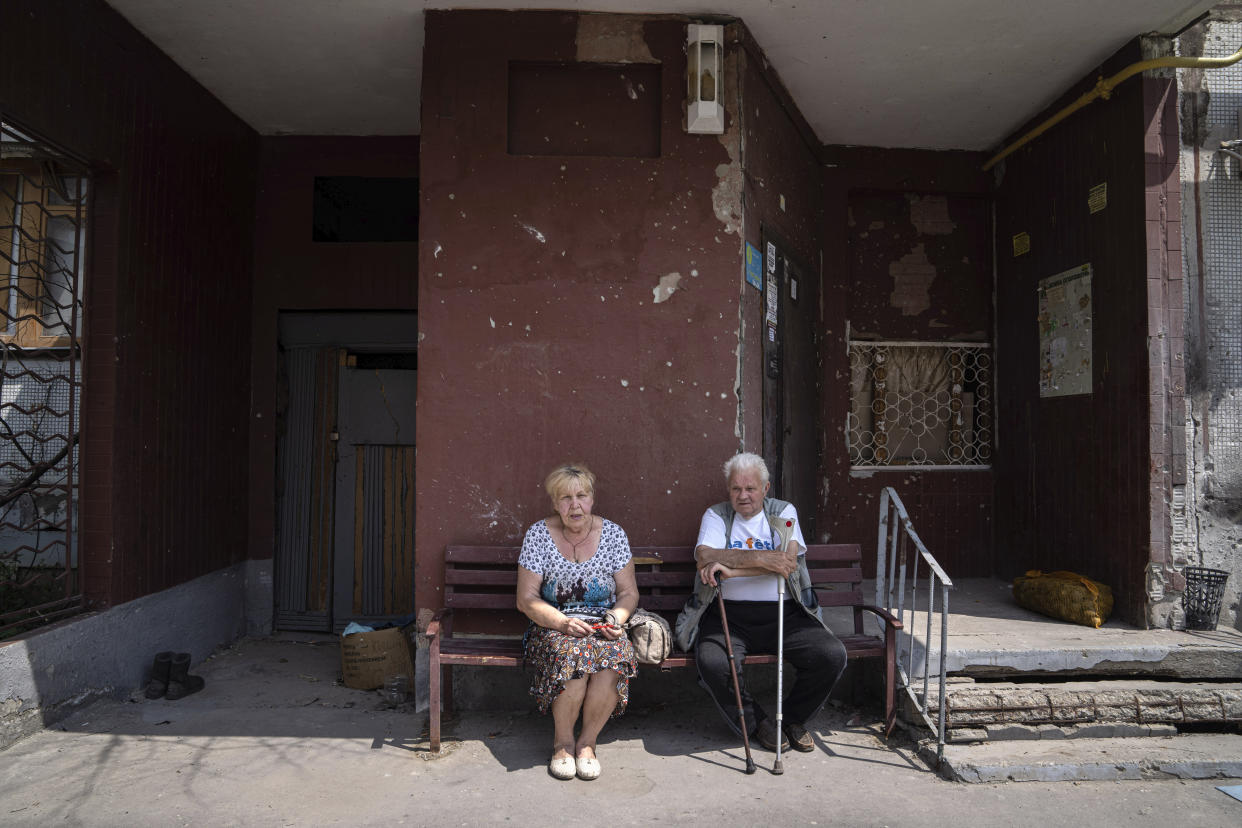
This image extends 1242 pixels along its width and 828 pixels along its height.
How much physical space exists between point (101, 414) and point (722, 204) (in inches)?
146

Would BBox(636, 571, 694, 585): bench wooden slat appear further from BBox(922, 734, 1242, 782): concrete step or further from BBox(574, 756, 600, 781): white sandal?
BBox(922, 734, 1242, 782): concrete step

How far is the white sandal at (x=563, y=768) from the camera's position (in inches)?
139

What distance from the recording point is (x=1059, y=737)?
3.90m

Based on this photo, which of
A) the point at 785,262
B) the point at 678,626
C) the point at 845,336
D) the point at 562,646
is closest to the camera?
the point at 562,646

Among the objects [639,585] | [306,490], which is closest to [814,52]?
[639,585]

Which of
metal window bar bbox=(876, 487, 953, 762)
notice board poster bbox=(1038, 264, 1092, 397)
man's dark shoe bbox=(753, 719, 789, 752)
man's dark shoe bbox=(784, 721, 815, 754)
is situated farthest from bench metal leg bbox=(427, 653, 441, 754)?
notice board poster bbox=(1038, 264, 1092, 397)

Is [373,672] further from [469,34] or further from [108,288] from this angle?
[469,34]

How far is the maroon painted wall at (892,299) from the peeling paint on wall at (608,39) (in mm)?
2353

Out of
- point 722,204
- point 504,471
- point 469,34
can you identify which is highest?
point 469,34

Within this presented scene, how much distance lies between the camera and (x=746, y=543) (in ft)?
13.4

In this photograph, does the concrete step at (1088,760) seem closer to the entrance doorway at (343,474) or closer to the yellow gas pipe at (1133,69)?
the yellow gas pipe at (1133,69)

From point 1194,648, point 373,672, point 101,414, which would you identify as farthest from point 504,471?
point 1194,648

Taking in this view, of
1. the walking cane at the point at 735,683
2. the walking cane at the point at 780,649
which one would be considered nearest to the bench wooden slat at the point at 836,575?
the walking cane at the point at 780,649

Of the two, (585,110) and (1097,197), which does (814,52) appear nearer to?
(585,110)
